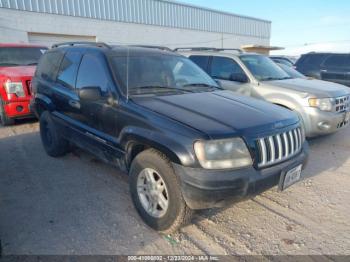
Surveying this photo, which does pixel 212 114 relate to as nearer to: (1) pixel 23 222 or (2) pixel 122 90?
(2) pixel 122 90

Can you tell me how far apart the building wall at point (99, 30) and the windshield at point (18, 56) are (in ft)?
28.2

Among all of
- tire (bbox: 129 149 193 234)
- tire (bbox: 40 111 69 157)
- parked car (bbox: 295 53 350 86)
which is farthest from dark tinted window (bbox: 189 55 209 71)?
parked car (bbox: 295 53 350 86)

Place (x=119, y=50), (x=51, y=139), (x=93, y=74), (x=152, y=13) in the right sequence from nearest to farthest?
(x=93, y=74), (x=119, y=50), (x=51, y=139), (x=152, y=13)

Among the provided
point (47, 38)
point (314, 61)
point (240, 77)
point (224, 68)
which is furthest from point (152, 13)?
point (240, 77)

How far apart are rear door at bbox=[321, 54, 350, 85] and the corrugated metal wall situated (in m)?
13.7

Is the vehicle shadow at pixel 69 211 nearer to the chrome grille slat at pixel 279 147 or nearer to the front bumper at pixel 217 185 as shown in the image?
the front bumper at pixel 217 185

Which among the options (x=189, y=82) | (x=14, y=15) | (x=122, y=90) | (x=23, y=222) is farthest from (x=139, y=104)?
(x=14, y=15)

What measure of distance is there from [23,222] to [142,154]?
145cm

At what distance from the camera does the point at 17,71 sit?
6.44 m

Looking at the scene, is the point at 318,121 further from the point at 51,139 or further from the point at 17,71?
the point at 17,71

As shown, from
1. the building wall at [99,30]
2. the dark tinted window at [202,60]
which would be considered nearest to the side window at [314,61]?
the dark tinted window at [202,60]

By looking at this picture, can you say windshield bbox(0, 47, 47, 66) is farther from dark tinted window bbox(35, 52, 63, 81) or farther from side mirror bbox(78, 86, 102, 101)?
side mirror bbox(78, 86, 102, 101)

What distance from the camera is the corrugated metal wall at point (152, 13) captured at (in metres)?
15.9

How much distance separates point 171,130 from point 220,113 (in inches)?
22.7
